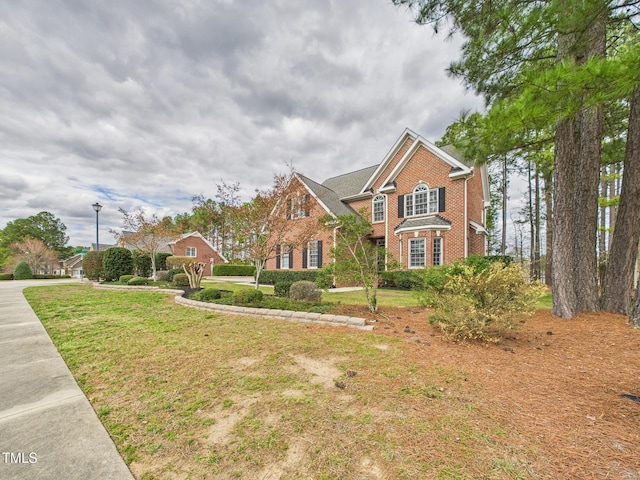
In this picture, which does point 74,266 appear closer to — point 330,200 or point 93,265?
point 93,265

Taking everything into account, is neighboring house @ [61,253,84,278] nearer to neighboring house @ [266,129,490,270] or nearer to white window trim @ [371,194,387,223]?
neighboring house @ [266,129,490,270]

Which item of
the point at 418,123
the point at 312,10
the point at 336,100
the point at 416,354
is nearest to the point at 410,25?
the point at 312,10

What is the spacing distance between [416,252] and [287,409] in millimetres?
12943

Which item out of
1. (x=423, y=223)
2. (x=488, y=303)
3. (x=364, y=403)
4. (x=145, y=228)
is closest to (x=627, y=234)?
(x=488, y=303)

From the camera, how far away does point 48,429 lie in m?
1.97

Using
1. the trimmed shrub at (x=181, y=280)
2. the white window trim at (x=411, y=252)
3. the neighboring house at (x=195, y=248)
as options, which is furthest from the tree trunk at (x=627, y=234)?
the neighboring house at (x=195, y=248)

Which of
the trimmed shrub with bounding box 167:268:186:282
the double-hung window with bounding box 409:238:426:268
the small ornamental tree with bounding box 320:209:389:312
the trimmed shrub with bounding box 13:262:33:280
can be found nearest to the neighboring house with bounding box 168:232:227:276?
the trimmed shrub with bounding box 13:262:33:280

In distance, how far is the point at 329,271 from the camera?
22.0ft

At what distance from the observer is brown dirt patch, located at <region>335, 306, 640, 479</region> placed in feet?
5.66

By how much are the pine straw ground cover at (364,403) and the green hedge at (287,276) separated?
345 inches

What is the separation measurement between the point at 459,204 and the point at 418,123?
15.9ft

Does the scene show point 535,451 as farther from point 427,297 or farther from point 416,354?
point 427,297

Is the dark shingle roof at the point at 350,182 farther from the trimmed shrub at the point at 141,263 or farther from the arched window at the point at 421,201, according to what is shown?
the trimmed shrub at the point at 141,263

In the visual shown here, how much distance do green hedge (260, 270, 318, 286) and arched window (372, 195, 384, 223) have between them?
5565 mm
